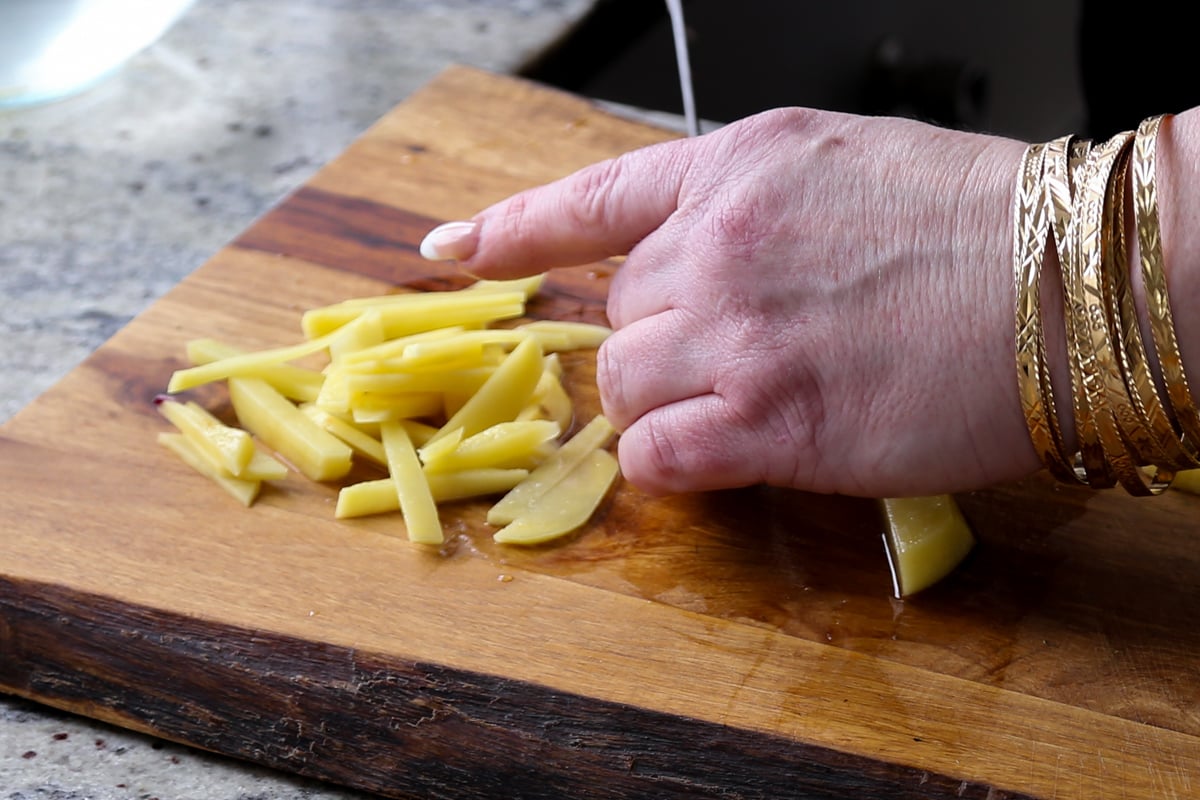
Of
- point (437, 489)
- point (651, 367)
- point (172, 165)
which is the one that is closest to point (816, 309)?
point (651, 367)

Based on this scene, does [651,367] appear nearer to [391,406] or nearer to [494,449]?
[494,449]

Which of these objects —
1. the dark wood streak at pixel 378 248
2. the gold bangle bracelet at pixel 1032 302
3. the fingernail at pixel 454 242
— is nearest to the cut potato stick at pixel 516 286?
the dark wood streak at pixel 378 248

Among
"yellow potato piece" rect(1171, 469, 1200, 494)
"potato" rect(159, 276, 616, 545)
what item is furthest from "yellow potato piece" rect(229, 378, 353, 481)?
"yellow potato piece" rect(1171, 469, 1200, 494)

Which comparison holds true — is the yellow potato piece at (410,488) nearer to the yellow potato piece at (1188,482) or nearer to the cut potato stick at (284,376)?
the cut potato stick at (284,376)

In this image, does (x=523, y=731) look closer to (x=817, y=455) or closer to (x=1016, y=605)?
(x=817, y=455)

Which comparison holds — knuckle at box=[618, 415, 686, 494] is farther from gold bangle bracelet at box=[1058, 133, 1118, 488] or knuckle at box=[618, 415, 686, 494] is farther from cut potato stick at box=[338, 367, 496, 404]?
gold bangle bracelet at box=[1058, 133, 1118, 488]
